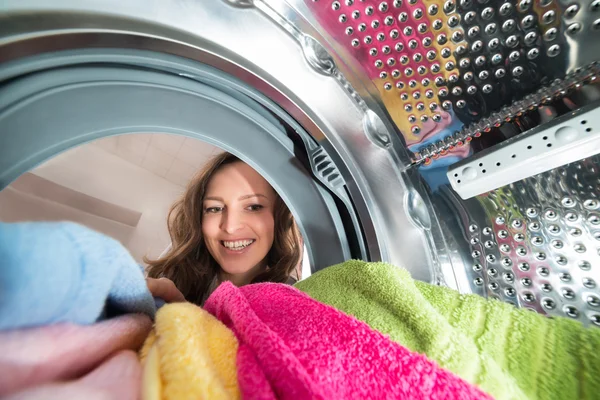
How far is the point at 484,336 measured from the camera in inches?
12.6

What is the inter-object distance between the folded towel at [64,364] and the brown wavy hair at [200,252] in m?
0.68

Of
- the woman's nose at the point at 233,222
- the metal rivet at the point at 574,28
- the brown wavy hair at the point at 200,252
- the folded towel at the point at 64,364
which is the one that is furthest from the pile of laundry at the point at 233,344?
the brown wavy hair at the point at 200,252

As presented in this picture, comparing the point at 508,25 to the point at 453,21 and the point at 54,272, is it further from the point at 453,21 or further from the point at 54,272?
the point at 54,272

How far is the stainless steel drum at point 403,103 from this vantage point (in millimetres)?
376

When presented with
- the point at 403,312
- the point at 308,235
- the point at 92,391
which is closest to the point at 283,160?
the point at 308,235

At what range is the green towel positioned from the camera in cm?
26

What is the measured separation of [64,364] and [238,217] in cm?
63

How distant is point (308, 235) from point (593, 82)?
0.53 m

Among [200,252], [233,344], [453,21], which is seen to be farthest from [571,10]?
[200,252]

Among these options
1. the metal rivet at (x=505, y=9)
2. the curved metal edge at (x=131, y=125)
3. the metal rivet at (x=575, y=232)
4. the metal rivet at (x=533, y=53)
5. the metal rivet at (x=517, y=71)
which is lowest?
the metal rivet at (x=575, y=232)

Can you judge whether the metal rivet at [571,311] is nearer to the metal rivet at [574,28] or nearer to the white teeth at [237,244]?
the metal rivet at [574,28]

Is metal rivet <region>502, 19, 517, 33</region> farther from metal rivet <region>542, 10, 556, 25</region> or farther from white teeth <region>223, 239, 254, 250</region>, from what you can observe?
white teeth <region>223, 239, 254, 250</region>

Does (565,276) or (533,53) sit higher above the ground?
(533,53)

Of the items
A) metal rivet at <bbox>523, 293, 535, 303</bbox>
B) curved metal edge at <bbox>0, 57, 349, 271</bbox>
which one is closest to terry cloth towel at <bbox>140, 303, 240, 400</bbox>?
curved metal edge at <bbox>0, 57, 349, 271</bbox>
